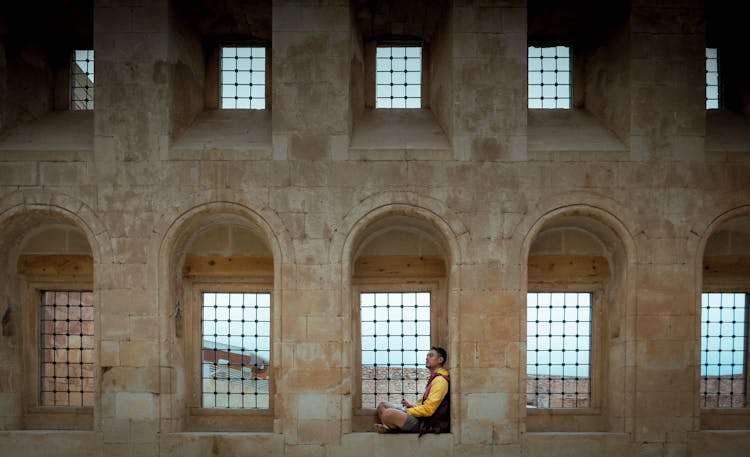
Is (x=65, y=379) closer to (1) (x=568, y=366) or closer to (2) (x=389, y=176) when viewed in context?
(2) (x=389, y=176)

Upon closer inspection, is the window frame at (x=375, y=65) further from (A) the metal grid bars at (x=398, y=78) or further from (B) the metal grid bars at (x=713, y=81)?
(B) the metal grid bars at (x=713, y=81)

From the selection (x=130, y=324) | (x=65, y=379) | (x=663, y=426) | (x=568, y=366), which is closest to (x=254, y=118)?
(x=130, y=324)

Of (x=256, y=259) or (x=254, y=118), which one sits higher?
(x=254, y=118)

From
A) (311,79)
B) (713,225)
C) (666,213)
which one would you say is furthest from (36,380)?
(713,225)

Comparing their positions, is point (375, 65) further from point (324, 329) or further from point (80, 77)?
point (80, 77)

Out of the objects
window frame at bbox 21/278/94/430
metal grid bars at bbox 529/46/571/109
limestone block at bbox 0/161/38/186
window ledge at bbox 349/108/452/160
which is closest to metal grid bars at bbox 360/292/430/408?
window ledge at bbox 349/108/452/160

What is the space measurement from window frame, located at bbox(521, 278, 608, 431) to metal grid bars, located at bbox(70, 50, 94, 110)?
934cm

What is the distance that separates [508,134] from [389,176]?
204 centimetres

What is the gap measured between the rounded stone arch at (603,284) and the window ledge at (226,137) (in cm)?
468

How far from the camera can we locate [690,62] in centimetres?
1154

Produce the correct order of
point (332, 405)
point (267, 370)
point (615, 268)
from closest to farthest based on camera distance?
point (332, 405)
point (615, 268)
point (267, 370)

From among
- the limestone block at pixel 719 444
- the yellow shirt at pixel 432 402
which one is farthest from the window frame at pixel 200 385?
the limestone block at pixel 719 444

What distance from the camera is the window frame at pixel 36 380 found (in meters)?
12.8

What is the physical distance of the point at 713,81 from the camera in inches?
527
